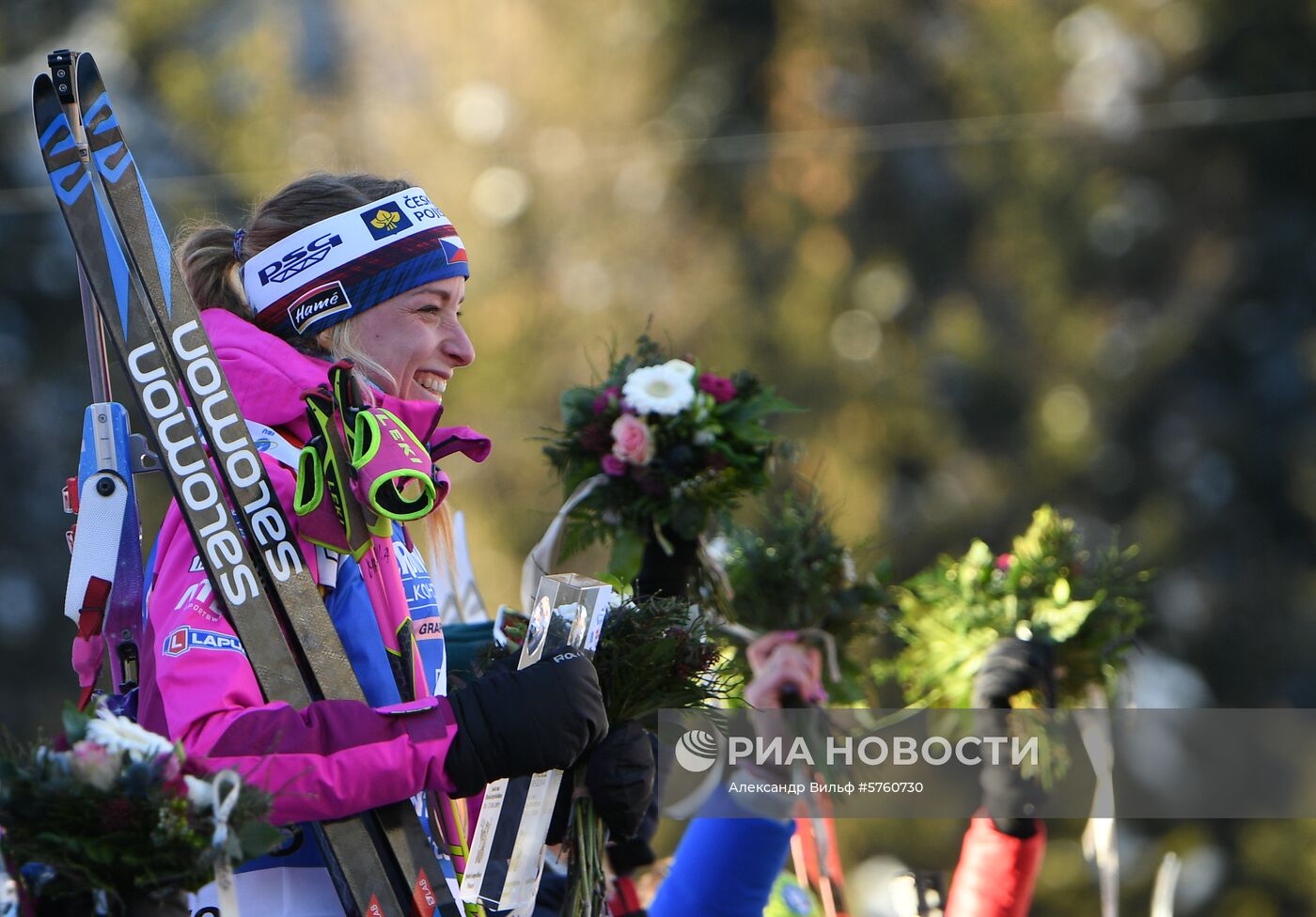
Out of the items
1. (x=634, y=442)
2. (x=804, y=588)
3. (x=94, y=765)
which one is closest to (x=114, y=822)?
(x=94, y=765)

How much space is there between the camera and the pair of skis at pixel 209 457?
91.8 inches

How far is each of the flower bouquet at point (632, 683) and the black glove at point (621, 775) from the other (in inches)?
1.6

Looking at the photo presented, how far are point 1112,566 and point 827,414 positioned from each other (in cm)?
882

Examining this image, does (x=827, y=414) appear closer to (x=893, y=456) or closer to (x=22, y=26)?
(x=893, y=456)

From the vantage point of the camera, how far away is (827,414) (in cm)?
1322

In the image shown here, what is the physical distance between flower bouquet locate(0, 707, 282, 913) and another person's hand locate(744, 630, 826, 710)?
242 cm

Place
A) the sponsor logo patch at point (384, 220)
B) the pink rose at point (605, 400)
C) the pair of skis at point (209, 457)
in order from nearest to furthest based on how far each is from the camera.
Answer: the pair of skis at point (209, 457) < the sponsor logo patch at point (384, 220) < the pink rose at point (605, 400)

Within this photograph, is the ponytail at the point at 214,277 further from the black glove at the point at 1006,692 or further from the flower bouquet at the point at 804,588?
the black glove at the point at 1006,692

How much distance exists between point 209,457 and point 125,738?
53cm

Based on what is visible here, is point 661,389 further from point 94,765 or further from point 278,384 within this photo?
point 94,765

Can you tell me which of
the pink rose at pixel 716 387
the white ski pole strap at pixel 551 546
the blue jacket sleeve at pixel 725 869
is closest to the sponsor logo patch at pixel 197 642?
the white ski pole strap at pixel 551 546

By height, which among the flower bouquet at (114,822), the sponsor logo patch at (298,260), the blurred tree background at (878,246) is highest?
the blurred tree background at (878,246)

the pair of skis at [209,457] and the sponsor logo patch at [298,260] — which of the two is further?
the sponsor logo patch at [298,260]

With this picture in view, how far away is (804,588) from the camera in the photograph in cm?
445
